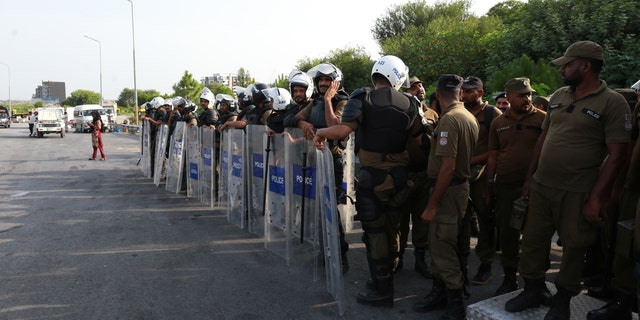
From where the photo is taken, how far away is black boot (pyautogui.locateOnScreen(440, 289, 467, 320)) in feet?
11.1

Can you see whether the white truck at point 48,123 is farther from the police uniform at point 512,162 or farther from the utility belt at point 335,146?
the police uniform at point 512,162

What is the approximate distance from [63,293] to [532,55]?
1206cm

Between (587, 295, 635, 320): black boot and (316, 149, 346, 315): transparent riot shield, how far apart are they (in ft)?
5.85

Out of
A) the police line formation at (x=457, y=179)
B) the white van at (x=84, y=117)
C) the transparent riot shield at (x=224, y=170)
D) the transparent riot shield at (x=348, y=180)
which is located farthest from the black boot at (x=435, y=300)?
the white van at (x=84, y=117)

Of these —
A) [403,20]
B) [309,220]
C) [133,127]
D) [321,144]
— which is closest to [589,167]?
[321,144]

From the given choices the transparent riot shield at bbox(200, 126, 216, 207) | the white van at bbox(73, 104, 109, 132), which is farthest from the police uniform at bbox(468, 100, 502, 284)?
the white van at bbox(73, 104, 109, 132)

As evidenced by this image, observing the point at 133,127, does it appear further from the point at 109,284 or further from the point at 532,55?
the point at 109,284

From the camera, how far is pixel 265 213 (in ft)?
17.2

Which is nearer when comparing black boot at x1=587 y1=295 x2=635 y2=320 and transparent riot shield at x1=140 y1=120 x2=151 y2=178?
black boot at x1=587 y1=295 x2=635 y2=320

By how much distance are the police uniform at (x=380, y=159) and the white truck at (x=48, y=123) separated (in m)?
28.4

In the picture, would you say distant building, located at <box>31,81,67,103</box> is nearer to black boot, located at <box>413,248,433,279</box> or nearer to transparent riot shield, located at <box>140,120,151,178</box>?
transparent riot shield, located at <box>140,120,151,178</box>

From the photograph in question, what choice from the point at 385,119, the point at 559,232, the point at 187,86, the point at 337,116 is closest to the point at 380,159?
the point at 385,119

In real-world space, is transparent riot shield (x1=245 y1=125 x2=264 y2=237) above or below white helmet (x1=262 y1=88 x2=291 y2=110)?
below

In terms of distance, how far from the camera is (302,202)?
4520mm
